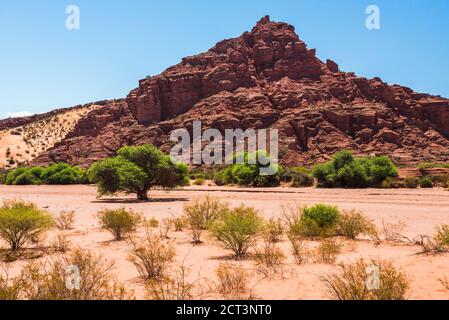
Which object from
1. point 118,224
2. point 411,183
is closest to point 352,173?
point 411,183

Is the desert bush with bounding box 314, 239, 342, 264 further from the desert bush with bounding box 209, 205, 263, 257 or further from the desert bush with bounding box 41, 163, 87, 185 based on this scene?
the desert bush with bounding box 41, 163, 87, 185

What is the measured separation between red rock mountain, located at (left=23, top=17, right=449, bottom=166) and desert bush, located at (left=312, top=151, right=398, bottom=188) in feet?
101

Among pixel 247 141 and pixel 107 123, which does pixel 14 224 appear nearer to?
pixel 247 141

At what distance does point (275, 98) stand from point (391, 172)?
5211 cm

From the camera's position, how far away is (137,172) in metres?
29.8

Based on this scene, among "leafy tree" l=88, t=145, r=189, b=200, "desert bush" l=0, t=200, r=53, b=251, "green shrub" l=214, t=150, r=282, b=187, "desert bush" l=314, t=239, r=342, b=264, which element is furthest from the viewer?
"green shrub" l=214, t=150, r=282, b=187

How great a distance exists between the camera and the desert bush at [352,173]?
4188 centimetres

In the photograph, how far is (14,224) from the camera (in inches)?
468

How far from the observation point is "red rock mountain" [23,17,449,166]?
275 feet

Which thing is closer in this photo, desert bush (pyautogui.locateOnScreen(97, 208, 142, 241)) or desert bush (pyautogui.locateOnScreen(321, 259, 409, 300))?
desert bush (pyautogui.locateOnScreen(321, 259, 409, 300))

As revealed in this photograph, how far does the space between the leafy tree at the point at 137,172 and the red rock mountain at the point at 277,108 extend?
46.2 meters

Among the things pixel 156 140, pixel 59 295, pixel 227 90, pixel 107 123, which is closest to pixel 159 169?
pixel 59 295

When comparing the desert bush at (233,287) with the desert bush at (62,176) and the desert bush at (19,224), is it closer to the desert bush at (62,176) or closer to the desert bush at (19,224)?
the desert bush at (19,224)

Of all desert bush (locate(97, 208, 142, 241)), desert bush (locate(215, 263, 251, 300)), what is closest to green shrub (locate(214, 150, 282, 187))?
desert bush (locate(97, 208, 142, 241))
